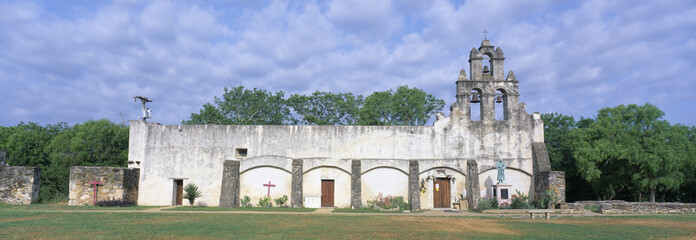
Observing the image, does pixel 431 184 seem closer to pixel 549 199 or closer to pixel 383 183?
pixel 383 183

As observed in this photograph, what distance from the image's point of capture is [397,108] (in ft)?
136

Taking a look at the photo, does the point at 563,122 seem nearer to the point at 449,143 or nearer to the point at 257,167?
the point at 449,143

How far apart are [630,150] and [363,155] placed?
1523 cm

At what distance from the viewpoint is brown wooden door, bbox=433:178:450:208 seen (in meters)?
23.8

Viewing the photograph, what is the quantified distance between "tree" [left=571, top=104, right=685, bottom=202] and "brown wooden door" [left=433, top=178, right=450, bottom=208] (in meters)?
8.94

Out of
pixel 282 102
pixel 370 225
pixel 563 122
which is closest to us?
pixel 370 225

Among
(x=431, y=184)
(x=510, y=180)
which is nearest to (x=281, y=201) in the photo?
(x=431, y=184)

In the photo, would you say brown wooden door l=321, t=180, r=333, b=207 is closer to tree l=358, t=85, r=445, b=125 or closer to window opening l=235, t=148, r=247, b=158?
window opening l=235, t=148, r=247, b=158

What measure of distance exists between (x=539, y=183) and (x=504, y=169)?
6.14ft

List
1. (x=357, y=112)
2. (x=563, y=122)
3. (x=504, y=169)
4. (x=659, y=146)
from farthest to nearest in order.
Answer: (x=357, y=112), (x=563, y=122), (x=659, y=146), (x=504, y=169)

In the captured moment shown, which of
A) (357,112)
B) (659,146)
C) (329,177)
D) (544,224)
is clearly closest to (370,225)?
(544,224)

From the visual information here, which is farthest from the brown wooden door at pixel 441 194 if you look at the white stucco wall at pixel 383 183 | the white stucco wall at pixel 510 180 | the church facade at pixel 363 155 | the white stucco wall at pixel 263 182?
the white stucco wall at pixel 263 182

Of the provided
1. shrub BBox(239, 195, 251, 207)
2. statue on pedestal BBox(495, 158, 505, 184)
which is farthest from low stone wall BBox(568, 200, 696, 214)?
shrub BBox(239, 195, 251, 207)

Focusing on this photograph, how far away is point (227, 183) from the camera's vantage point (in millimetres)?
23141
